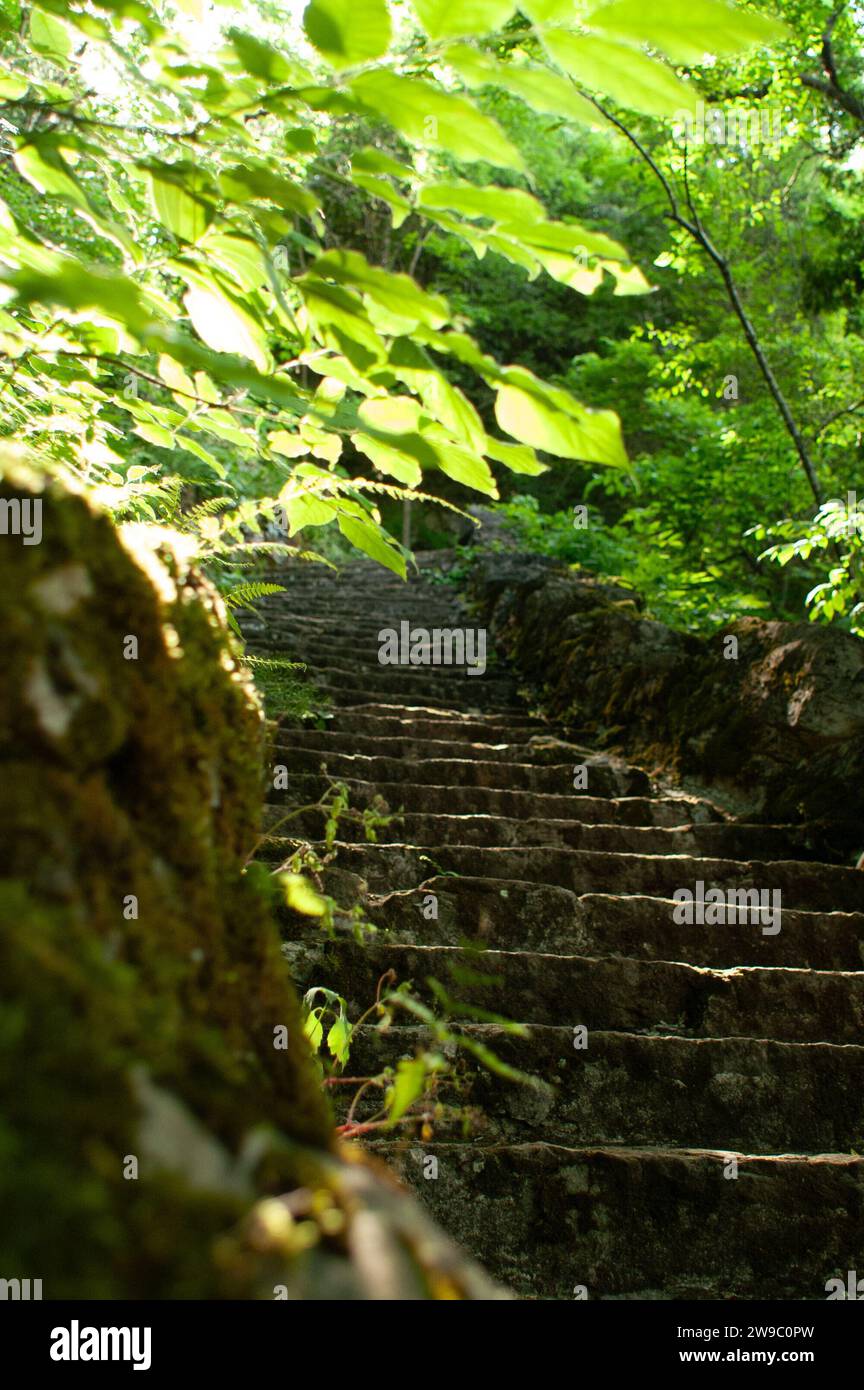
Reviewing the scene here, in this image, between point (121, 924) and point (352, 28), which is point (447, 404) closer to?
point (352, 28)

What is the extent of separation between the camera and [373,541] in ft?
4.38

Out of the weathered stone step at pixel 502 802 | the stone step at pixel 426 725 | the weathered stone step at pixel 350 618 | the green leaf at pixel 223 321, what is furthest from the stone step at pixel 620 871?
the weathered stone step at pixel 350 618

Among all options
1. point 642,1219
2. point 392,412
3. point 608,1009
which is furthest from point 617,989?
point 392,412

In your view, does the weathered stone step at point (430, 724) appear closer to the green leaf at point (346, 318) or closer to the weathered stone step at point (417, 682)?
the weathered stone step at point (417, 682)

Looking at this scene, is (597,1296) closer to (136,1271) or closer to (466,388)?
(136,1271)

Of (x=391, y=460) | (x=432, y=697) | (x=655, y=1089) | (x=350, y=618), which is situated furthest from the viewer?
(x=350, y=618)

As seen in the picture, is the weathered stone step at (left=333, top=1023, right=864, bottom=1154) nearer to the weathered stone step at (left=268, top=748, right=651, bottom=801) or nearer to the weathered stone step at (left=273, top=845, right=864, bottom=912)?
the weathered stone step at (left=273, top=845, right=864, bottom=912)

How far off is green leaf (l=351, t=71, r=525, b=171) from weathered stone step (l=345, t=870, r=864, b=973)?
229cm

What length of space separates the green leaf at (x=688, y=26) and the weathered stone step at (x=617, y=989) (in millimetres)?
2116

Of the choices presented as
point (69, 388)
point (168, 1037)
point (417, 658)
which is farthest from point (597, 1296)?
point (417, 658)

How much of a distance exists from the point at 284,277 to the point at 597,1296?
1.94m

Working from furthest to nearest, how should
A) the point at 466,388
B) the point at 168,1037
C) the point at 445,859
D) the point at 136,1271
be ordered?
1. the point at 466,388
2. the point at 445,859
3. the point at 168,1037
4. the point at 136,1271

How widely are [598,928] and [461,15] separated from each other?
8.90 ft

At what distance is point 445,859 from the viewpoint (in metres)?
3.30
